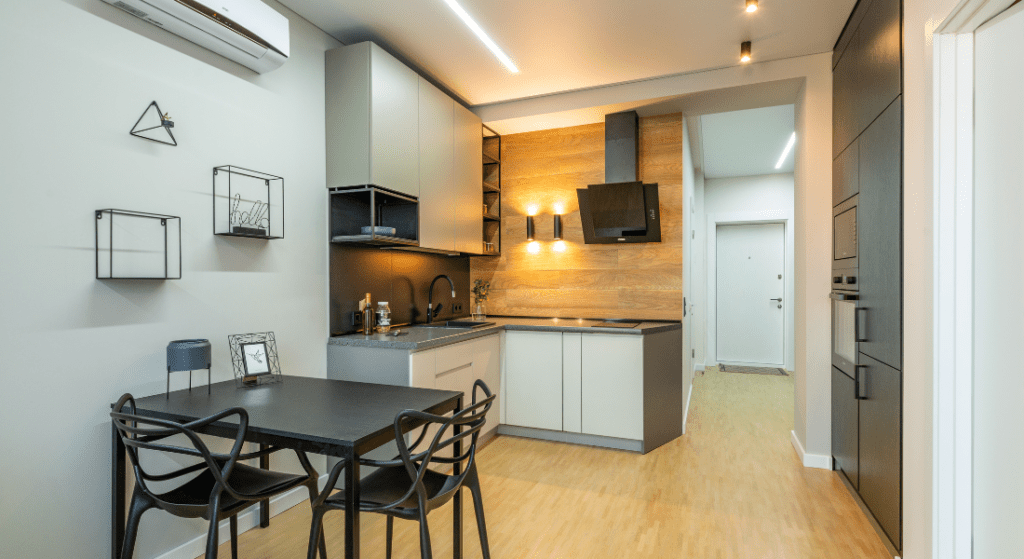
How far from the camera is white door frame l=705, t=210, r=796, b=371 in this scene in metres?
6.41

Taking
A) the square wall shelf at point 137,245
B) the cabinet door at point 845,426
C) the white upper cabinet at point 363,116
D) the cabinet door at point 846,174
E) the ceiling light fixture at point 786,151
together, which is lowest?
the cabinet door at point 845,426

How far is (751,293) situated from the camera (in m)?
6.73

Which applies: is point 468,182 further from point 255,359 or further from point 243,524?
point 243,524

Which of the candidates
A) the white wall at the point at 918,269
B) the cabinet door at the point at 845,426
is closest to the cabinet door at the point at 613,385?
the cabinet door at the point at 845,426

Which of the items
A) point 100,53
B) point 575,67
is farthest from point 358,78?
point 575,67

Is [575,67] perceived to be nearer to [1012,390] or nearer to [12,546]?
[1012,390]

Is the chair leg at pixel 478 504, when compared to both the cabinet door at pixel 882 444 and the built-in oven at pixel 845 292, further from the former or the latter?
the built-in oven at pixel 845 292

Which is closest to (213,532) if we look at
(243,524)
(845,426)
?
(243,524)

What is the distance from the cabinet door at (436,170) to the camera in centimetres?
323

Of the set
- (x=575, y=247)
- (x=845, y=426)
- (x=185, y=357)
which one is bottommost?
(x=845, y=426)

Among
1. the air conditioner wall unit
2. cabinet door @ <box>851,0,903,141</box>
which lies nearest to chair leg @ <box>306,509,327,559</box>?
the air conditioner wall unit

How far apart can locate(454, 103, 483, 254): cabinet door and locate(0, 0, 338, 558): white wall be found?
156cm

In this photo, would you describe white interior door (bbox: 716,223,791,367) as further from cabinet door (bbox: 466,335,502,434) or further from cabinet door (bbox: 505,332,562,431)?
cabinet door (bbox: 466,335,502,434)

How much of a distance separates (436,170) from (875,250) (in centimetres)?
252
